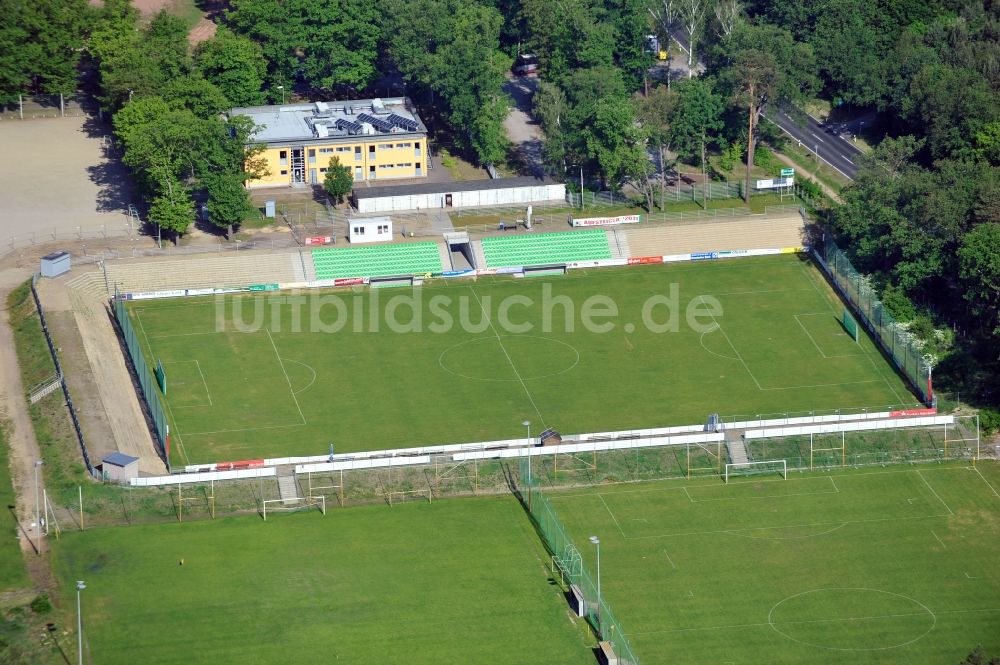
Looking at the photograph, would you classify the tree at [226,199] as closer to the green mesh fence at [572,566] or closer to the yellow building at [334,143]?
the yellow building at [334,143]

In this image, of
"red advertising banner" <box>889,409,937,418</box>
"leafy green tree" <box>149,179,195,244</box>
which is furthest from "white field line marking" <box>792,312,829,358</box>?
"leafy green tree" <box>149,179,195,244</box>

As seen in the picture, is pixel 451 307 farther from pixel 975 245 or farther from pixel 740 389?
pixel 975 245

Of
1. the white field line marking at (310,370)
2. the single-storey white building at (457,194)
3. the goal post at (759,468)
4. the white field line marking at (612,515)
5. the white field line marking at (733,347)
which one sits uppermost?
the single-storey white building at (457,194)

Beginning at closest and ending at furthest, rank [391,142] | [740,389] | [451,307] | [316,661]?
[316,661] → [740,389] → [451,307] → [391,142]

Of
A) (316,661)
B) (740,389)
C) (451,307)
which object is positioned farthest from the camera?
(451,307)

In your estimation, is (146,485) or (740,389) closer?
(146,485)

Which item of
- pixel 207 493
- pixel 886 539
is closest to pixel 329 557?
pixel 207 493

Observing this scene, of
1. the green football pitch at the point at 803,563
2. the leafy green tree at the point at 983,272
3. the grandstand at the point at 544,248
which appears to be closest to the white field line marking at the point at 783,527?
the green football pitch at the point at 803,563
